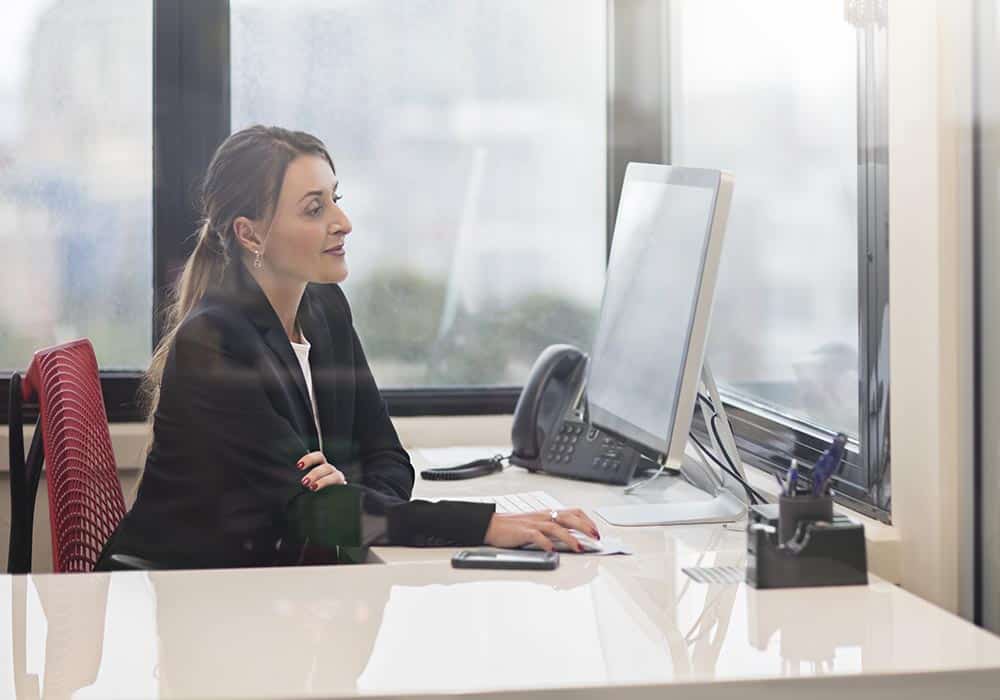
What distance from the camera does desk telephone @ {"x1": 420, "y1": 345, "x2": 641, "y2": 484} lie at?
72.9 inches

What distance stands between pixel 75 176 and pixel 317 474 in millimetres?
1036

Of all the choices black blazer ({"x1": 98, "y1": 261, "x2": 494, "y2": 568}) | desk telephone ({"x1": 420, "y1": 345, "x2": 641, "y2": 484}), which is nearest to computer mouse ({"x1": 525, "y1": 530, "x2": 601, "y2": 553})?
black blazer ({"x1": 98, "y1": 261, "x2": 494, "y2": 568})

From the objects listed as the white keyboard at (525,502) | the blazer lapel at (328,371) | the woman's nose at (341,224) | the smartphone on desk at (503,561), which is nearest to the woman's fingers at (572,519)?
the smartphone on desk at (503,561)

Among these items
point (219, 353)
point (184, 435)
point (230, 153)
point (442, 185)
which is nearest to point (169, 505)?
point (184, 435)

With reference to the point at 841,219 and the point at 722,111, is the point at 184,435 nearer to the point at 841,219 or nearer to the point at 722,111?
the point at 841,219

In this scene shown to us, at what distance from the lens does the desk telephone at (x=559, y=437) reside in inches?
72.9

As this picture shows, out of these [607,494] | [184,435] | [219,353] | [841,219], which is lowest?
[607,494]

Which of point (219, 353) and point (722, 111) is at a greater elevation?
point (722, 111)

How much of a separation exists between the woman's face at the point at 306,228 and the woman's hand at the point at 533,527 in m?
0.65

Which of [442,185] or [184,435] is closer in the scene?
[184,435]

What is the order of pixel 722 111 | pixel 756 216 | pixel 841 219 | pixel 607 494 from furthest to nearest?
pixel 722 111 → pixel 756 216 → pixel 607 494 → pixel 841 219

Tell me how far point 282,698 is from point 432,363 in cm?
148

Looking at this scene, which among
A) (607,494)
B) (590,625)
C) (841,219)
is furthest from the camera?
(607,494)

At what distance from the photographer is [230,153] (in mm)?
1926
